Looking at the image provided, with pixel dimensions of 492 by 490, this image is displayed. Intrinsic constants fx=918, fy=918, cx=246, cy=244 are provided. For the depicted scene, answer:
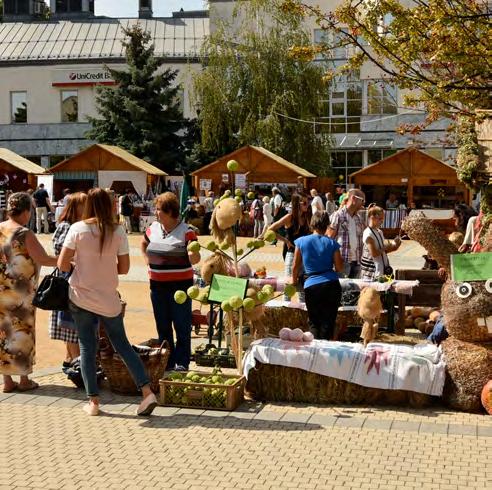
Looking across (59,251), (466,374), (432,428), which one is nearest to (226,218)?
(59,251)

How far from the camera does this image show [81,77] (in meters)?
49.6

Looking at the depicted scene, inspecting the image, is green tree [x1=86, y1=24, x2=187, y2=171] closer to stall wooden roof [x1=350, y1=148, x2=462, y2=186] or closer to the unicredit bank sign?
the unicredit bank sign

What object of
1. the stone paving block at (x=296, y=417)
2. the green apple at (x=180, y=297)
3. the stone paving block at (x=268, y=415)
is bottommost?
the stone paving block at (x=296, y=417)

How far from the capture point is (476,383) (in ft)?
23.8

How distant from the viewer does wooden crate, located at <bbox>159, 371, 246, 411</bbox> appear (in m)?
7.30

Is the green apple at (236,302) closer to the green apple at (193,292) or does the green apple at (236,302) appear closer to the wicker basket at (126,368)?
the green apple at (193,292)

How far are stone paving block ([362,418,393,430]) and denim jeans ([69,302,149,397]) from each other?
1.72 meters

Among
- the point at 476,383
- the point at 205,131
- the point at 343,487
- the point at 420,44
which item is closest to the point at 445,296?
the point at 476,383

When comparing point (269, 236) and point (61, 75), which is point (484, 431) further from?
point (61, 75)

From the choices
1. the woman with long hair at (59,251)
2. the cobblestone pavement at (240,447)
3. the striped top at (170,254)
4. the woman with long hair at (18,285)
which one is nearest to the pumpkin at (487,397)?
the cobblestone pavement at (240,447)

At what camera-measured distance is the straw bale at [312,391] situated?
748 centimetres

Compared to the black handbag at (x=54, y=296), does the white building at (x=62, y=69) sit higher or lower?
higher

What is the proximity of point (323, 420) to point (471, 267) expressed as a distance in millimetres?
1696

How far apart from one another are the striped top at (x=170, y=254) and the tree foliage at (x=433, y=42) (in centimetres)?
302
